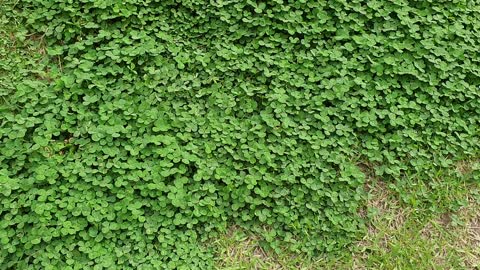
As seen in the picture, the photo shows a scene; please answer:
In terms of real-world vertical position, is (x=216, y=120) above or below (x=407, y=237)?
above

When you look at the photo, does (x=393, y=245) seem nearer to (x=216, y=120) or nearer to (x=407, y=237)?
(x=407, y=237)

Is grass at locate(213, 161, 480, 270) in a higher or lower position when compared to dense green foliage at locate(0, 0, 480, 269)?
lower

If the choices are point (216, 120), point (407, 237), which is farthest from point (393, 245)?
point (216, 120)

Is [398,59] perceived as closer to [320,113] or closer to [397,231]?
[320,113]

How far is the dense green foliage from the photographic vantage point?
9.55 feet

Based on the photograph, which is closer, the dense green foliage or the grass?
the dense green foliage

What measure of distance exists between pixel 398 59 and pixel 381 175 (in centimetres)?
79

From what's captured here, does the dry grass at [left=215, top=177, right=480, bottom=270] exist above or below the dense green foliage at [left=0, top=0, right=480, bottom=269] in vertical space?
below

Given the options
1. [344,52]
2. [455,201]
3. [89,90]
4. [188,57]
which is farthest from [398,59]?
[89,90]

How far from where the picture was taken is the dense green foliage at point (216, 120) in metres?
2.91

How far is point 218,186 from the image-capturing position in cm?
309

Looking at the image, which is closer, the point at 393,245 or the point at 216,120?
the point at 393,245

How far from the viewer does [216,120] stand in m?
3.22

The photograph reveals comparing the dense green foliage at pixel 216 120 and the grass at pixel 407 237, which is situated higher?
the dense green foliage at pixel 216 120
